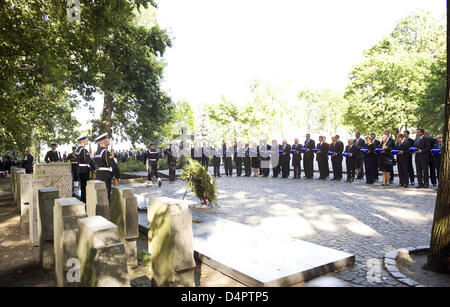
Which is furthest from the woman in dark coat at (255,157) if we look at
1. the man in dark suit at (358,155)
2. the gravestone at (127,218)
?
the gravestone at (127,218)

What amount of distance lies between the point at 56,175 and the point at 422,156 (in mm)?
12942

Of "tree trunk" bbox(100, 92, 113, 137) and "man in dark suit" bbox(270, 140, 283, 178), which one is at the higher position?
"tree trunk" bbox(100, 92, 113, 137)

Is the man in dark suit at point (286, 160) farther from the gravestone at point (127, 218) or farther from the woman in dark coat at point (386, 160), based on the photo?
the gravestone at point (127, 218)

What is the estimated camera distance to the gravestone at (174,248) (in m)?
3.66

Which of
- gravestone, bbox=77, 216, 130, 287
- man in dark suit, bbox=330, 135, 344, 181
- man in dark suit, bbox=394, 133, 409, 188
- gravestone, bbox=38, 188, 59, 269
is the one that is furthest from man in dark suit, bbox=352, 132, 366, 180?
gravestone, bbox=77, 216, 130, 287

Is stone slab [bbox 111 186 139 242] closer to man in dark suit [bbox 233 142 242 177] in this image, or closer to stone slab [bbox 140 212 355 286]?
stone slab [bbox 140 212 355 286]

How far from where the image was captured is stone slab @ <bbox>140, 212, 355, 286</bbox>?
425 centimetres

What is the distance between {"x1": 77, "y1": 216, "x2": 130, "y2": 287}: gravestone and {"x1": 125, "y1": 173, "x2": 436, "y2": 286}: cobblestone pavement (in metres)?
2.97

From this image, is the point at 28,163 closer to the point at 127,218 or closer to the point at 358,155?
the point at 127,218

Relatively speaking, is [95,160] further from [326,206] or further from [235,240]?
[326,206]

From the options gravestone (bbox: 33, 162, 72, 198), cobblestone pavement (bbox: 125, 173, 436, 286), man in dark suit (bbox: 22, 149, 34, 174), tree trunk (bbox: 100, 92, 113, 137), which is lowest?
cobblestone pavement (bbox: 125, 173, 436, 286)

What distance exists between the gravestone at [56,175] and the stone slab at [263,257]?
545cm

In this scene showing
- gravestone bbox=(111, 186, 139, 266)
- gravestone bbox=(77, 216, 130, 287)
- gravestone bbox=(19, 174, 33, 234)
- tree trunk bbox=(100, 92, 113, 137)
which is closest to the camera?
gravestone bbox=(77, 216, 130, 287)

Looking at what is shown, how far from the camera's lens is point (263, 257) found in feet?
16.2
